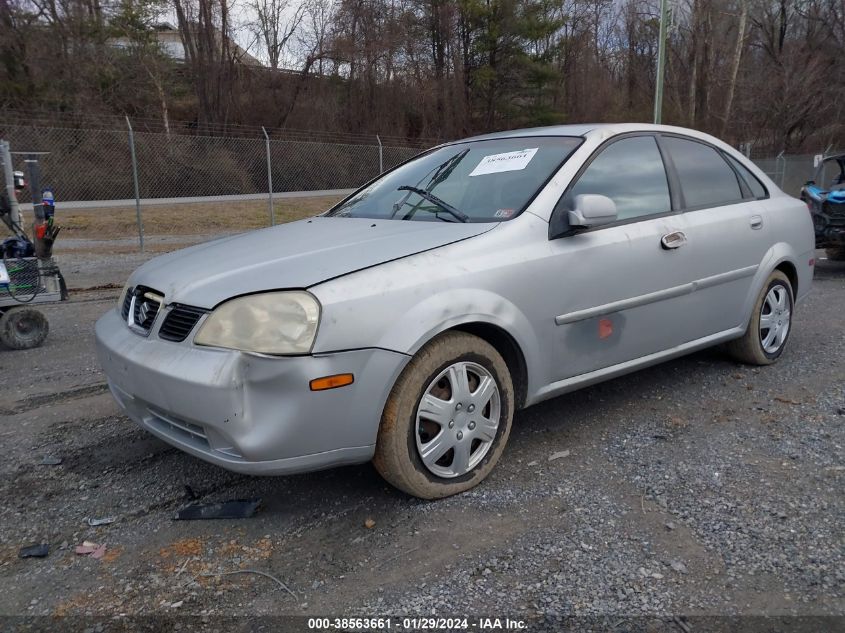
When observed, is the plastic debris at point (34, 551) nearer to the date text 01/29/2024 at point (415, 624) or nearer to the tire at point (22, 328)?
the date text 01/29/2024 at point (415, 624)

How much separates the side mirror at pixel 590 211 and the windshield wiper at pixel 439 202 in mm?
522

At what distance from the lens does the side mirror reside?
3.24 meters

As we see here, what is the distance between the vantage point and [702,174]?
14.0ft

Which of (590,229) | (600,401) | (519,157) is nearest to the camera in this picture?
(590,229)

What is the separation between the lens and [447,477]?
9.68 ft

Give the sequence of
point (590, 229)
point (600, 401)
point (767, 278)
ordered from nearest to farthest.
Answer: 1. point (590, 229)
2. point (600, 401)
3. point (767, 278)

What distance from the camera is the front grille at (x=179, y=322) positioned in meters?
2.70

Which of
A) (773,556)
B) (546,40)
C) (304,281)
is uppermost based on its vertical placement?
(546,40)

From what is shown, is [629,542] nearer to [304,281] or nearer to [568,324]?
[568,324]

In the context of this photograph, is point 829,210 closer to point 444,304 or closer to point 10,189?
point 444,304

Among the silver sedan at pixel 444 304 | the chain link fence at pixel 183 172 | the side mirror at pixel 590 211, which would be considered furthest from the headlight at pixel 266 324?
the chain link fence at pixel 183 172

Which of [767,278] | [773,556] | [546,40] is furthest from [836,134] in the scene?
[773,556]

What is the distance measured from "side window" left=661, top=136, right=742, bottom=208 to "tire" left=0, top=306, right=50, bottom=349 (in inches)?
208

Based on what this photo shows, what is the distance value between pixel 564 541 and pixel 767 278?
9.07ft
